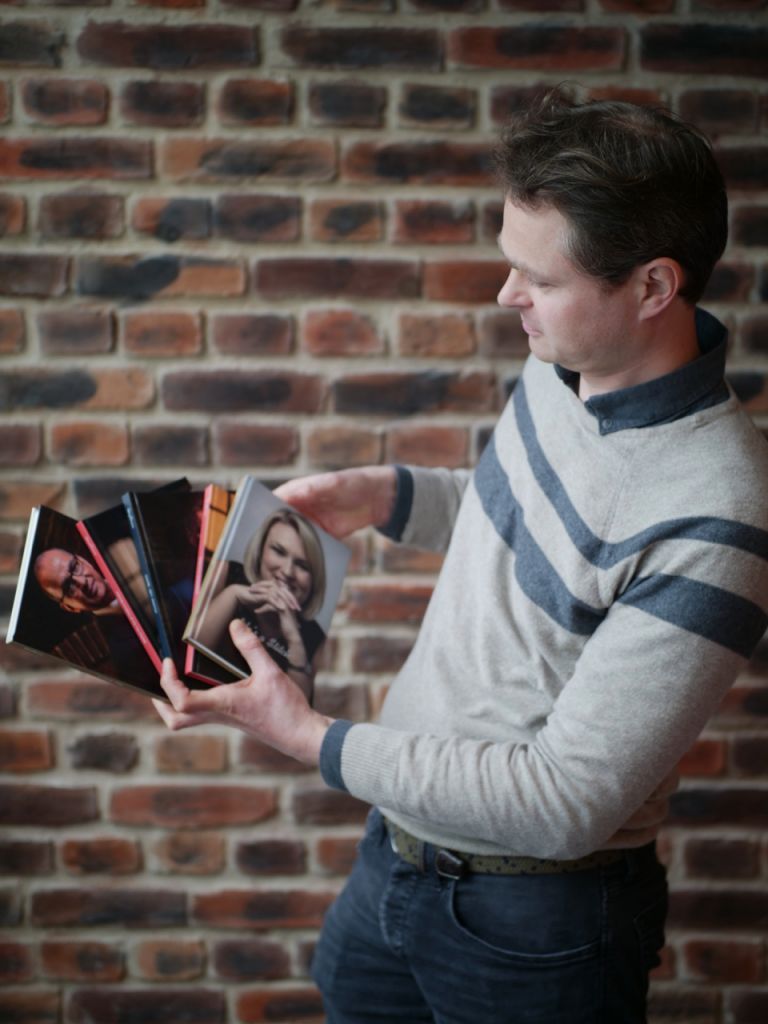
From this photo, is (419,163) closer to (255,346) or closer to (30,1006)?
(255,346)

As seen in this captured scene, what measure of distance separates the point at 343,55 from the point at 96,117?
38cm

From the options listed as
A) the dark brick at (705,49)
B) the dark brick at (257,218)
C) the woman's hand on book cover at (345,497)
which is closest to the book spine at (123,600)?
the woman's hand on book cover at (345,497)

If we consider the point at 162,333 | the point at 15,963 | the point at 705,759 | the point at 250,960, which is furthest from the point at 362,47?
the point at 15,963

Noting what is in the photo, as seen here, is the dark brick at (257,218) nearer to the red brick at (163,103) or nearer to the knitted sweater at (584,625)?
the red brick at (163,103)

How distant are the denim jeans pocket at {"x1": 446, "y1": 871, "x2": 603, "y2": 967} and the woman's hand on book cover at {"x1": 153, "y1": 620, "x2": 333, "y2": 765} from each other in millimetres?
273

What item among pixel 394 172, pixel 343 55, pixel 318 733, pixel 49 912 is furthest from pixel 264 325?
pixel 49 912

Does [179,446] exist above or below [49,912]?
above

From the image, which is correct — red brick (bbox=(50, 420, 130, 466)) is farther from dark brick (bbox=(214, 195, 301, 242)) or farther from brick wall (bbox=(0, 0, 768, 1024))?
dark brick (bbox=(214, 195, 301, 242))

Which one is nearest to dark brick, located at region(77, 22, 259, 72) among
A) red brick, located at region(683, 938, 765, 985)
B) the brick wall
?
the brick wall

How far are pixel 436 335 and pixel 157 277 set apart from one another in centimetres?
45

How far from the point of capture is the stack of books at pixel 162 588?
1112 mm

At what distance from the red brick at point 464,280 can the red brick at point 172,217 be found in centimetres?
35

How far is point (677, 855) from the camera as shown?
1740 millimetres

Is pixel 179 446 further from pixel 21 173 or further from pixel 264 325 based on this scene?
pixel 21 173
